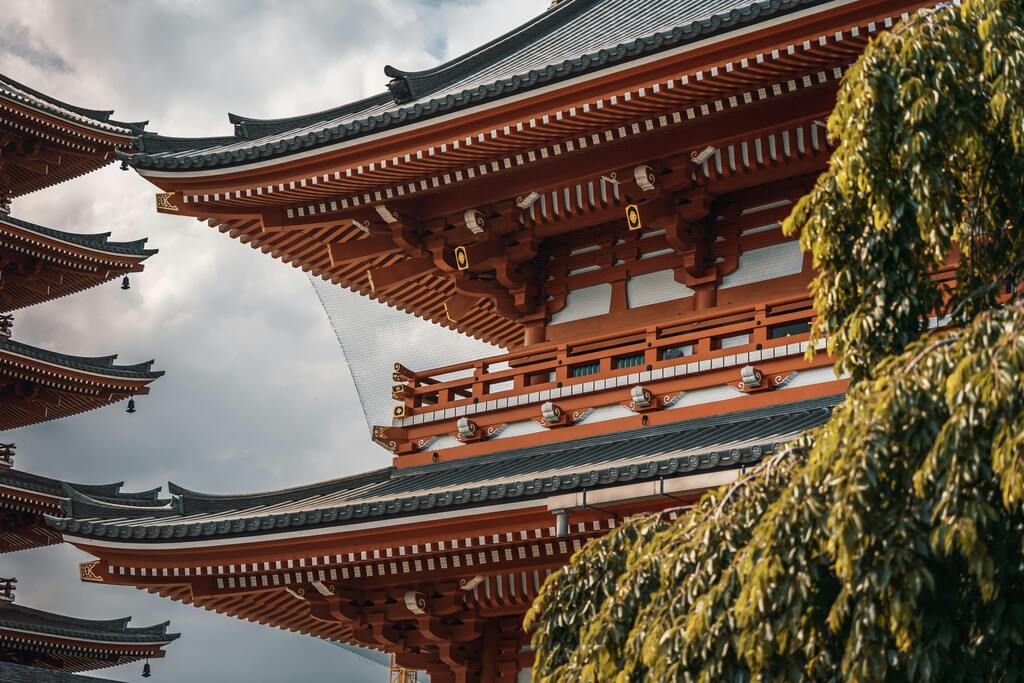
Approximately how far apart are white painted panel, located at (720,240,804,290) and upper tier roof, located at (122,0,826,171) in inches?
101

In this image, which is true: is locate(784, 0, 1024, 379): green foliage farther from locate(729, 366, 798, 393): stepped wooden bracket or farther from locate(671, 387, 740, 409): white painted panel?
locate(671, 387, 740, 409): white painted panel

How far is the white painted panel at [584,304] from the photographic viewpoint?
1460 cm

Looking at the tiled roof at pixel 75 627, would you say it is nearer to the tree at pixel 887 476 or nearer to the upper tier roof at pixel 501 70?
the upper tier roof at pixel 501 70

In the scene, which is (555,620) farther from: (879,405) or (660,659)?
(879,405)

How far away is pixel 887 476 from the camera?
18.7 ft

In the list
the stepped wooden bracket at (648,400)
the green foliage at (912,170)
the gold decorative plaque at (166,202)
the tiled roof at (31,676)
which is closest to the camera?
the green foliage at (912,170)

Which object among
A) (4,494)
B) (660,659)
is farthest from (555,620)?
(4,494)

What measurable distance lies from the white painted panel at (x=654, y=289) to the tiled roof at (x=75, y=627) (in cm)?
1705

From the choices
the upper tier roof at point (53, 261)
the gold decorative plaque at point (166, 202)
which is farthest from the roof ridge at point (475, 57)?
the upper tier roof at point (53, 261)

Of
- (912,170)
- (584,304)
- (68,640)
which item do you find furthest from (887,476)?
(68,640)

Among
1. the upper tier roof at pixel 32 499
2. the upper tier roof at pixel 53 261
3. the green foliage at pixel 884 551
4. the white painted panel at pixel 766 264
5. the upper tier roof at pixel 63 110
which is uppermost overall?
the upper tier roof at pixel 63 110

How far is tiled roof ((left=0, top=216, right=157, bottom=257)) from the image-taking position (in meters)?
27.9

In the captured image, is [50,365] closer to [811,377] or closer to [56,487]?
[56,487]

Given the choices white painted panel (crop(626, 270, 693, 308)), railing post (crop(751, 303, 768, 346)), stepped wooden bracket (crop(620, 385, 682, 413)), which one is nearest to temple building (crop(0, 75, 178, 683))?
white painted panel (crop(626, 270, 693, 308))
